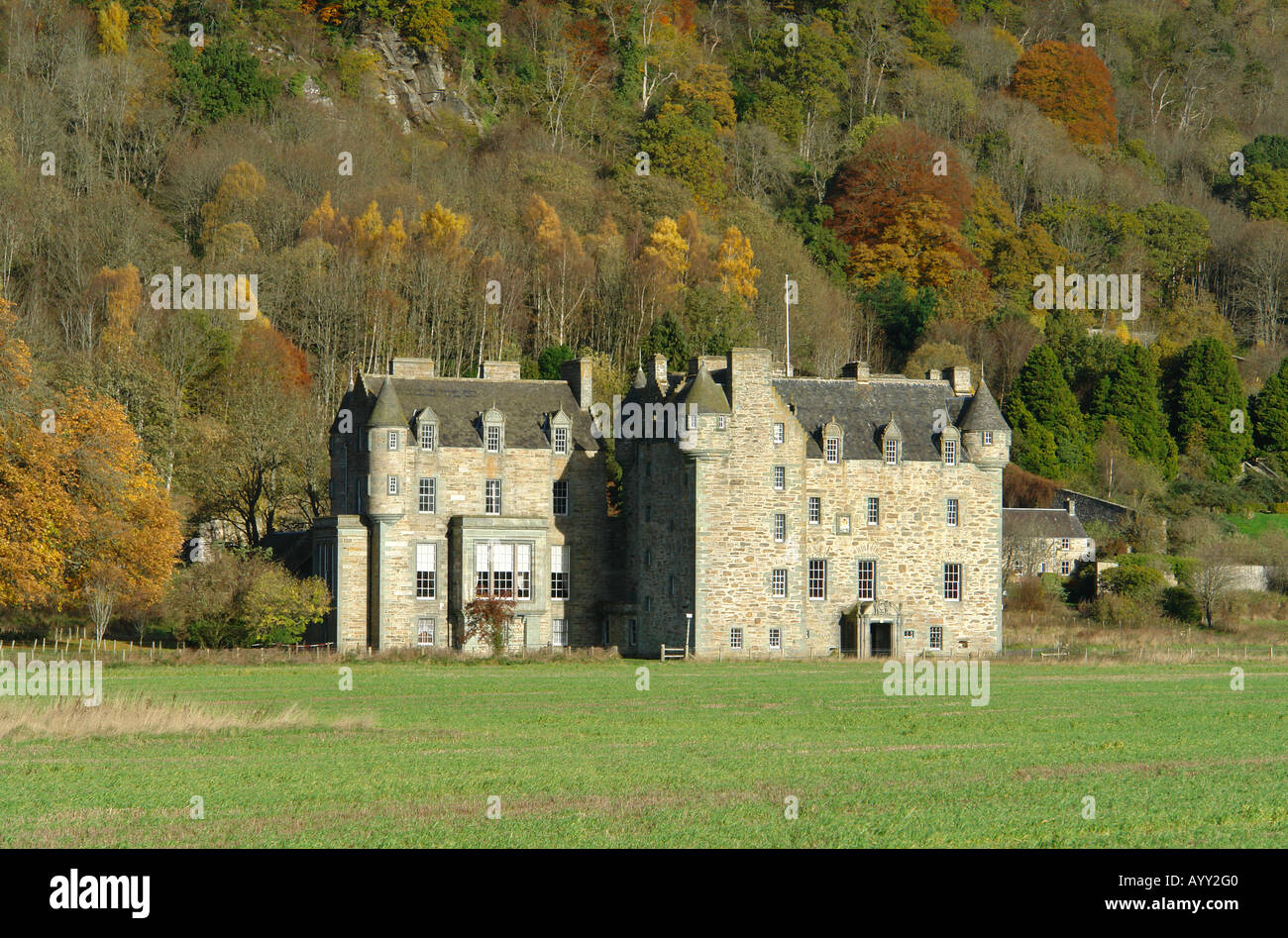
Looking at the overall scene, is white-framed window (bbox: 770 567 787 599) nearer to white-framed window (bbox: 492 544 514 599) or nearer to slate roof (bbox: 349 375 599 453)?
slate roof (bbox: 349 375 599 453)

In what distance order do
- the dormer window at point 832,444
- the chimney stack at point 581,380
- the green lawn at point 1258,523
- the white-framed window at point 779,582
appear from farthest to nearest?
the green lawn at point 1258,523
the chimney stack at point 581,380
the dormer window at point 832,444
the white-framed window at point 779,582

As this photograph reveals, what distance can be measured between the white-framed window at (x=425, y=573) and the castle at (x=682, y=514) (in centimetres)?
7

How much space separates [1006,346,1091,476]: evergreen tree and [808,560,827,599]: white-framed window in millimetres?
31152

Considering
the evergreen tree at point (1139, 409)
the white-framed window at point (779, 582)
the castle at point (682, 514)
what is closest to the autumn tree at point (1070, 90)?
the evergreen tree at point (1139, 409)

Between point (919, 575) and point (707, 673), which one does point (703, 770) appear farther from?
point (919, 575)

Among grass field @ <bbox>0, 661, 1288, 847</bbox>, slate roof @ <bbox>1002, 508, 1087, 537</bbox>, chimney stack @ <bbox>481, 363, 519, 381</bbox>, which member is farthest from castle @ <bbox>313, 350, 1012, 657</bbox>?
grass field @ <bbox>0, 661, 1288, 847</bbox>

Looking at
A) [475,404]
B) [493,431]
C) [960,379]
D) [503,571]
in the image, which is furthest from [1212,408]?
[503,571]

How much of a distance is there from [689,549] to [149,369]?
25032 mm

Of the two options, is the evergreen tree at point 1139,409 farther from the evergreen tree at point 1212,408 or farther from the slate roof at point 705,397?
the slate roof at point 705,397

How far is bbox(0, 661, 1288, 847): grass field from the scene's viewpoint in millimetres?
22297

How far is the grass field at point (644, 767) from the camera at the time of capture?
2230cm

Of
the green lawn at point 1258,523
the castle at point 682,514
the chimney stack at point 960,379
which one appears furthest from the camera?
the green lawn at point 1258,523
